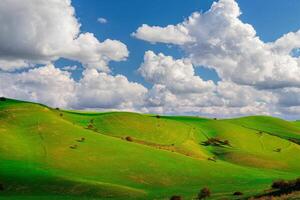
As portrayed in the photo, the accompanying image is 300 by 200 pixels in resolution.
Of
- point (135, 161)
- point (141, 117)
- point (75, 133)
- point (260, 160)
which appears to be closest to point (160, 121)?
point (141, 117)

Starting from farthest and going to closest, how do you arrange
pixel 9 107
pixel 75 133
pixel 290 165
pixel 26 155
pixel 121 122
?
1. pixel 121 122
2. pixel 290 165
3. pixel 9 107
4. pixel 75 133
5. pixel 26 155

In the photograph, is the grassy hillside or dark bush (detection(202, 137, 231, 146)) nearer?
the grassy hillside

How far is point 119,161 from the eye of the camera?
10319 cm

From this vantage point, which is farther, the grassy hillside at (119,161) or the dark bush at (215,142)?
the dark bush at (215,142)

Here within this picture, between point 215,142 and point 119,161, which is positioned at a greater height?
point 215,142

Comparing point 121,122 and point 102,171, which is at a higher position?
point 121,122

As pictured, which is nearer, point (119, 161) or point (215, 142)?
point (119, 161)

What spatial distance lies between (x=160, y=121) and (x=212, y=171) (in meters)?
72.9

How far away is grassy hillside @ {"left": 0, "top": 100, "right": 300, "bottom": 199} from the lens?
76188 millimetres

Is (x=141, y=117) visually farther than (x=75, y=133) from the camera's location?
Yes

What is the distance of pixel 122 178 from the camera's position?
3605 inches

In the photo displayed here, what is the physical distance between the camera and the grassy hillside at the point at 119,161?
7619cm

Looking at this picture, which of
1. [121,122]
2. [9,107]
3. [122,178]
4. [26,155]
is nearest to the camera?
[122,178]

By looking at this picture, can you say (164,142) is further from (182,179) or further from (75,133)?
(182,179)
